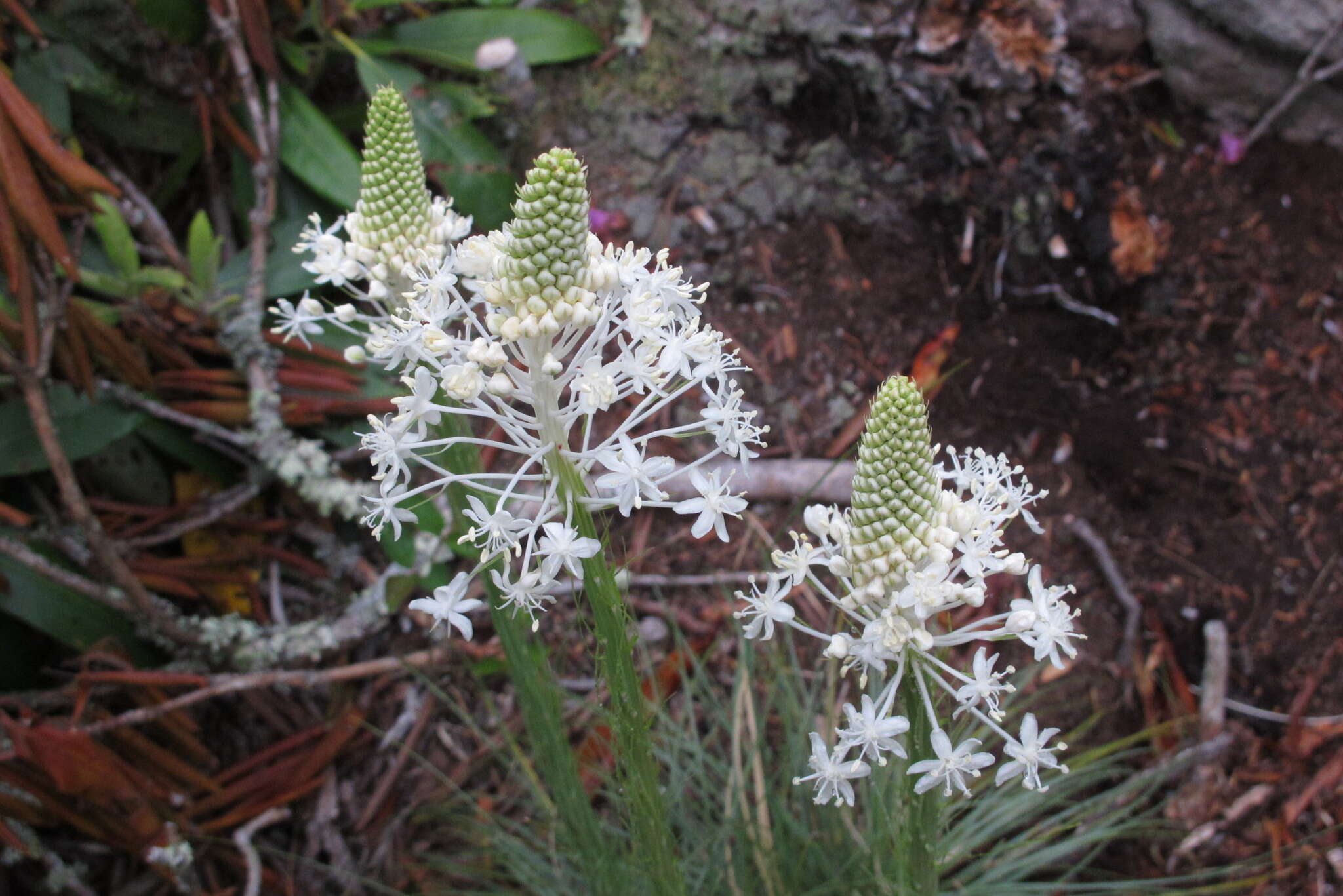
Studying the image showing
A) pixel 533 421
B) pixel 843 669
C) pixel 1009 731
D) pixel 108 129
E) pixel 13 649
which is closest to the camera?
pixel 533 421

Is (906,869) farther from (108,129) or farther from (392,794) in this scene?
(108,129)

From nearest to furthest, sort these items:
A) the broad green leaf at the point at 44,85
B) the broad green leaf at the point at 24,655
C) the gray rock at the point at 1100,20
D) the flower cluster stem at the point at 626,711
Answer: the flower cluster stem at the point at 626,711 < the broad green leaf at the point at 24,655 < the broad green leaf at the point at 44,85 < the gray rock at the point at 1100,20

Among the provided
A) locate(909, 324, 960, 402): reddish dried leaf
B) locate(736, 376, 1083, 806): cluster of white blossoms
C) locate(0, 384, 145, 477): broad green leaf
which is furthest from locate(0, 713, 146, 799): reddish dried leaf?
locate(909, 324, 960, 402): reddish dried leaf

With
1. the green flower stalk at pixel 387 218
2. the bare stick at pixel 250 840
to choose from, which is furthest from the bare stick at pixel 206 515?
the green flower stalk at pixel 387 218

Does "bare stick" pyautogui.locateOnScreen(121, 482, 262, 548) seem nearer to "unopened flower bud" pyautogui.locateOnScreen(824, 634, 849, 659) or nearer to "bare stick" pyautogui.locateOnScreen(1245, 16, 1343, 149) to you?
"unopened flower bud" pyautogui.locateOnScreen(824, 634, 849, 659)

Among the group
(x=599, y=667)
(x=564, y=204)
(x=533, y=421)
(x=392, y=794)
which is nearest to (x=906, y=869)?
(x=599, y=667)

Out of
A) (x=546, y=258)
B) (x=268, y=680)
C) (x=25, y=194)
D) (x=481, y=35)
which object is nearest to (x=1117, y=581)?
(x=546, y=258)

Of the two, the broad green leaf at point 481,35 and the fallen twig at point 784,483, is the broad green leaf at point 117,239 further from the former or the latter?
the fallen twig at point 784,483
